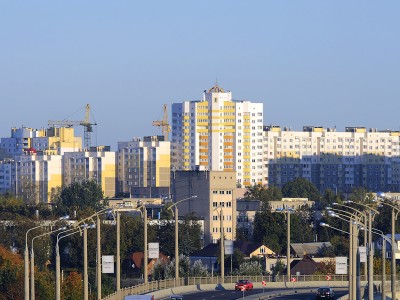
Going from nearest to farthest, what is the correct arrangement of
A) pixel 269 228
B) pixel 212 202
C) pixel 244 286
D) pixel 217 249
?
pixel 244 286, pixel 217 249, pixel 269 228, pixel 212 202

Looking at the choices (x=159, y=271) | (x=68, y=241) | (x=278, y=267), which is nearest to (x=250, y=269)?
(x=159, y=271)

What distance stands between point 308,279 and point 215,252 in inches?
1306

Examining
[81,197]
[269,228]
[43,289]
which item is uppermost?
[81,197]

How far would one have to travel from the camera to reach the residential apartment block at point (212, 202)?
523ft

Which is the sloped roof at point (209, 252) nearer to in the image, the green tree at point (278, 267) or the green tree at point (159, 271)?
the green tree at point (278, 267)

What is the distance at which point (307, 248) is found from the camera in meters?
143

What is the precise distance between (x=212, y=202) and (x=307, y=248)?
2061 centimetres

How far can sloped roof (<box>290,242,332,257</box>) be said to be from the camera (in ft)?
458

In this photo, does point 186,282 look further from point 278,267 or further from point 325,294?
point 278,267

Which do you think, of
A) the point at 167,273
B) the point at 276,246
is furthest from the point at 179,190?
the point at 167,273

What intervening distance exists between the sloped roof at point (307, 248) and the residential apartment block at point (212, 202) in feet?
48.6

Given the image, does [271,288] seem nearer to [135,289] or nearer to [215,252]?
[135,289]

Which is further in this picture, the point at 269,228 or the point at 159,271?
the point at 269,228

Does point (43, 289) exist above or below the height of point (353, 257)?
below
